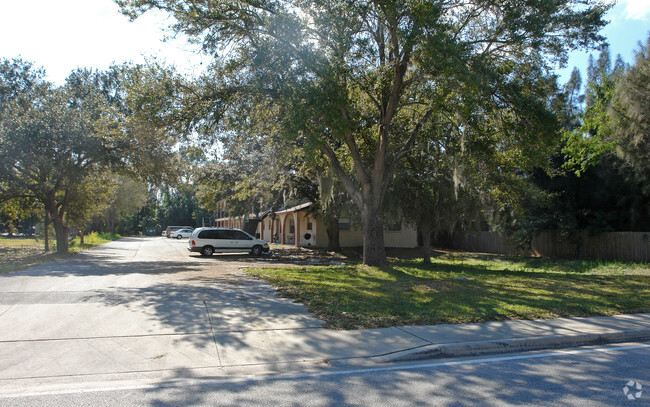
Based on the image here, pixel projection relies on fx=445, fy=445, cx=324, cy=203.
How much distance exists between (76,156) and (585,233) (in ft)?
94.4

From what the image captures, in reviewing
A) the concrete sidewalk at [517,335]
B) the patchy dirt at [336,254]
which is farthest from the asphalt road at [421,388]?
the patchy dirt at [336,254]

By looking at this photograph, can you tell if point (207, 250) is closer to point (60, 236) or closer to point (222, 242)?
point (222, 242)

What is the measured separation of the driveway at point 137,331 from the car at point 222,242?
44.7 feet

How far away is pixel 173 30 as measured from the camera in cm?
1428

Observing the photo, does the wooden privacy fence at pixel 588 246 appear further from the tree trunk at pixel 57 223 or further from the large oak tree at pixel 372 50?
the tree trunk at pixel 57 223

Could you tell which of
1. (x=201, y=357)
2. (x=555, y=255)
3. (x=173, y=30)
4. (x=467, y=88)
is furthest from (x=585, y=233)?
(x=201, y=357)

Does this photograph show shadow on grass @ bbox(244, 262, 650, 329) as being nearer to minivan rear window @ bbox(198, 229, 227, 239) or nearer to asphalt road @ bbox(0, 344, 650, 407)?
asphalt road @ bbox(0, 344, 650, 407)

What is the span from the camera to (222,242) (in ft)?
85.1

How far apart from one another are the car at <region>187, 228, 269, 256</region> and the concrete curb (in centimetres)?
2058

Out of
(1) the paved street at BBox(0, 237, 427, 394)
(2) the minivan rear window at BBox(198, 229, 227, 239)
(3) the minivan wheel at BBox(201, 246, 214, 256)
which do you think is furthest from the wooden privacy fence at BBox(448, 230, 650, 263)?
(1) the paved street at BBox(0, 237, 427, 394)

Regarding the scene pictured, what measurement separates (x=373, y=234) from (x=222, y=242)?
41.5 ft

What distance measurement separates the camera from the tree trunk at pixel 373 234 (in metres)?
15.8

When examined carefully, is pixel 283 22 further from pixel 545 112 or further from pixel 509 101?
pixel 545 112

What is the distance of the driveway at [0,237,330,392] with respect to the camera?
18.9 feet
